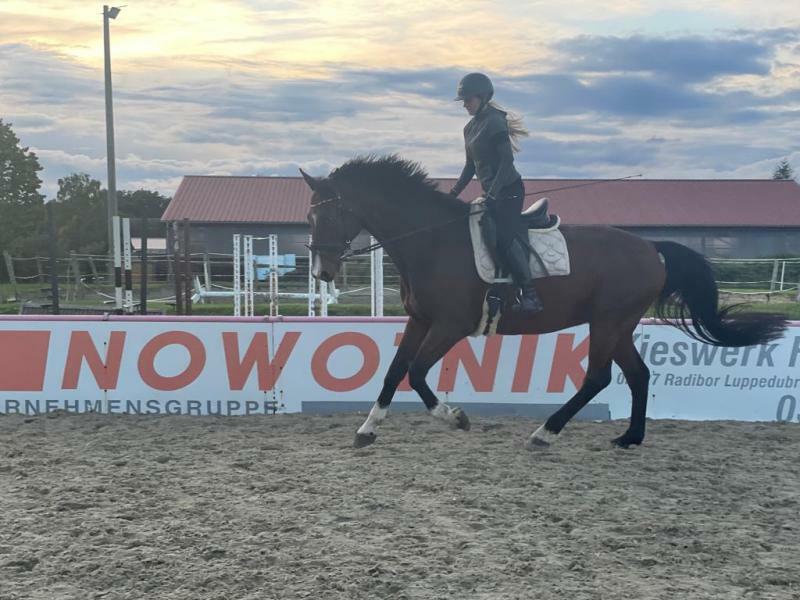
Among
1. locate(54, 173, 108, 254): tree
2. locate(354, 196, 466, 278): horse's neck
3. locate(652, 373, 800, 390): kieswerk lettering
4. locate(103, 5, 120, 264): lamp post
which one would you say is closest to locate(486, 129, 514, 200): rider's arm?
locate(354, 196, 466, 278): horse's neck

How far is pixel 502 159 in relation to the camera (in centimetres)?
584

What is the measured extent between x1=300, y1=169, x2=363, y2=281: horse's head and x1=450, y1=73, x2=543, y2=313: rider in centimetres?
103

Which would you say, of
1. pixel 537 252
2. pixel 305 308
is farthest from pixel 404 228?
pixel 305 308

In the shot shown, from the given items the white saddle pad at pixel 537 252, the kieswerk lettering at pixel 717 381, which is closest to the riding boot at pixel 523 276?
the white saddle pad at pixel 537 252

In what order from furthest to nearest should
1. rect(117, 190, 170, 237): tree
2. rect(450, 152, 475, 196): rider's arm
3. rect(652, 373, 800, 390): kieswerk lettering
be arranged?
1. rect(117, 190, 170, 237): tree
2. rect(652, 373, 800, 390): kieswerk lettering
3. rect(450, 152, 475, 196): rider's arm

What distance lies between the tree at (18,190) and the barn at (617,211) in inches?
329

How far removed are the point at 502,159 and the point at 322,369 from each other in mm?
2622

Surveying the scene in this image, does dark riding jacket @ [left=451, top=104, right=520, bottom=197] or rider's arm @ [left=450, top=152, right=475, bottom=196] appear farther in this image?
rider's arm @ [left=450, top=152, right=475, bottom=196]

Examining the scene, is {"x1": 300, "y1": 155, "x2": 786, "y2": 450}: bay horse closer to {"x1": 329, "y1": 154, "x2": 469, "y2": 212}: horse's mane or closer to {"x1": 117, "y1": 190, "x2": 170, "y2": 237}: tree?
{"x1": 329, "y1": 154, "x2": 469, "y2": 212}: horse's mane

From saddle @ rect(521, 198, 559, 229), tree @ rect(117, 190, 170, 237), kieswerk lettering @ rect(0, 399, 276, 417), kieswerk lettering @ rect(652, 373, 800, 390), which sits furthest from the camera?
tree @ rect(117, 190, 170, 237)

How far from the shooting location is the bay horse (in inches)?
232

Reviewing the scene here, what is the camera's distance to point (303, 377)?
23.9ft

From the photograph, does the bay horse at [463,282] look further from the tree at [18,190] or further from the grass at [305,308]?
the tree at [18,190]

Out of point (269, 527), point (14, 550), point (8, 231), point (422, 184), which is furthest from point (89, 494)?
point (8, 231)
